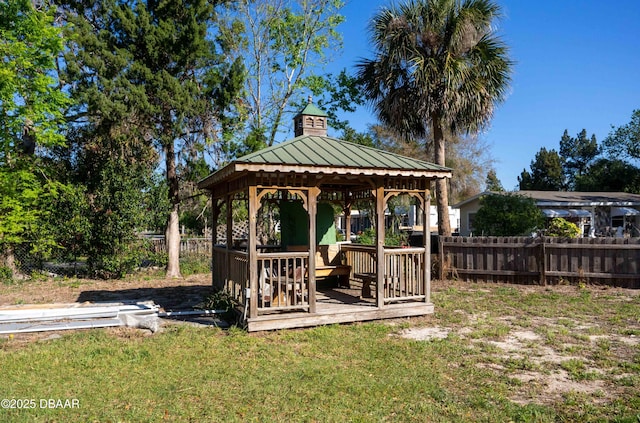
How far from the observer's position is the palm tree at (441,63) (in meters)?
14.4

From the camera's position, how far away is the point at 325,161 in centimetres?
746

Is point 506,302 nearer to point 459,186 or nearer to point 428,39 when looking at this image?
point 428,39

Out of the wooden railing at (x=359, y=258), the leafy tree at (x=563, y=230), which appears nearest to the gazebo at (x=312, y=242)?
the wooden railing at (x=359, y=258)

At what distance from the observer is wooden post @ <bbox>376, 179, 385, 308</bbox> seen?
7973 mm

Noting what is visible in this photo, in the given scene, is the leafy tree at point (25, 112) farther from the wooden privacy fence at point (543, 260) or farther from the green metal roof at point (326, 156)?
the wooden privacy fence at point (543, 260)

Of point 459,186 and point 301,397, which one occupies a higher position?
point 459,186

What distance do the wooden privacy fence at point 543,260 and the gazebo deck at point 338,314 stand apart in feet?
17.2

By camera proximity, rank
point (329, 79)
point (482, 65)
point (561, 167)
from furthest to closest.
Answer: point (561, 167) → point (329, 79) → point (482, 65)

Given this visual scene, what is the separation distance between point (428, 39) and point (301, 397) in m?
13.3

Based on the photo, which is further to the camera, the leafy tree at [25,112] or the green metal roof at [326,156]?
the leafy tree at [25,112]

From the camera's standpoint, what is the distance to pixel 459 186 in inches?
1455

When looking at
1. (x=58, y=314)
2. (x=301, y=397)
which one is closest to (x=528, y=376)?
(x=301, y=397)

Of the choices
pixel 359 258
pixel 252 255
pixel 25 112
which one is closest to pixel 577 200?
pixel 359 258

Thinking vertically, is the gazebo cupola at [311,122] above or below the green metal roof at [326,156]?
above
